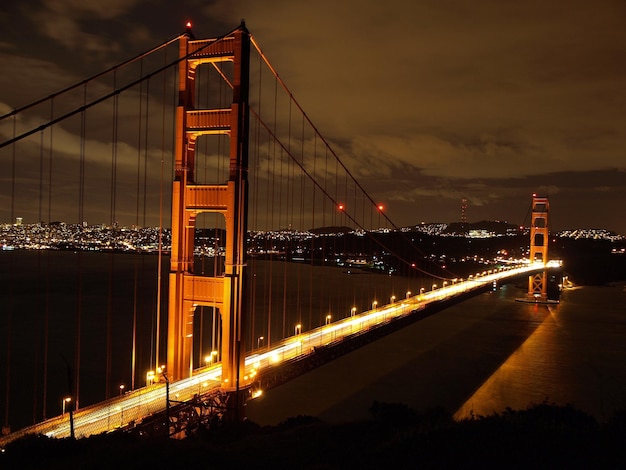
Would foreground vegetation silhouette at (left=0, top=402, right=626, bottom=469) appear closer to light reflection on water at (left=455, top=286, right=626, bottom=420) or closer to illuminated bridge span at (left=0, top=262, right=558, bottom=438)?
illuminated bridge span at (left=0, top=262, right=558, bottom=438)

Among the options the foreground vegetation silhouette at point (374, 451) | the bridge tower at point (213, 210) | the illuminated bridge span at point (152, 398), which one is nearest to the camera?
the foreground vegetation silhouette at point (374, 451)

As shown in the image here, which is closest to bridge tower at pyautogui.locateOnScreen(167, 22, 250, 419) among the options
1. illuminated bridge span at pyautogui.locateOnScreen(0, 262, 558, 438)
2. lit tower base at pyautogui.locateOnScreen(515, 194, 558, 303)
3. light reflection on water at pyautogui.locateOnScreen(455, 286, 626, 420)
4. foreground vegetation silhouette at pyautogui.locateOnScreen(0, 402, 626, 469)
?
illuminated bridge span at pyautogui.locateOnScreen(0, 262, 558, 438)

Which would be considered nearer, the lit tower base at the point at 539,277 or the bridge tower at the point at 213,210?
the bridge tower at the point at 213,210

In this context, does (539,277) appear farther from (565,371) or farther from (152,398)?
(152,398)

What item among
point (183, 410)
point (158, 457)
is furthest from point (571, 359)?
point (158, 457)

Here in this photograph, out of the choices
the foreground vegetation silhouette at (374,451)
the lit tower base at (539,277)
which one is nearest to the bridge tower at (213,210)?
the foreground vegetation silhouette at (374,451)

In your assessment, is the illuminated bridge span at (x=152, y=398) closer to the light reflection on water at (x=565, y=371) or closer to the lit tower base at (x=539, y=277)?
the light reflection on water at (x=565, y=371)

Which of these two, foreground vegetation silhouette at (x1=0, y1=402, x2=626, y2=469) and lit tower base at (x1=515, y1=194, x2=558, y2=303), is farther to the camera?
lit tower base at (x1=515, y1=194, x2=558, y2=303)

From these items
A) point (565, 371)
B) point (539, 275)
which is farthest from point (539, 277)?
point (565, 371)
